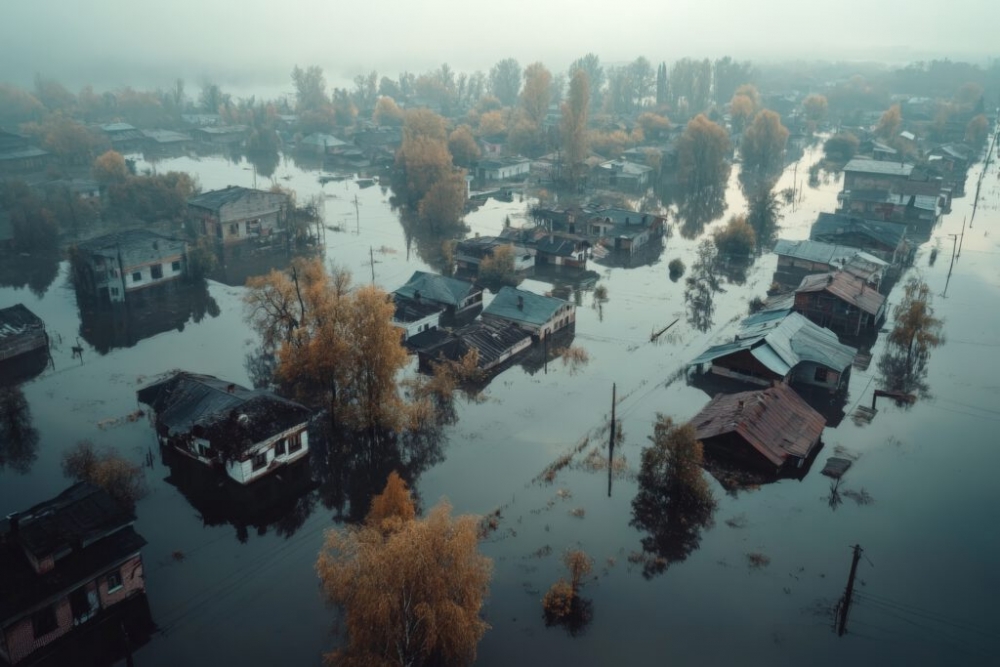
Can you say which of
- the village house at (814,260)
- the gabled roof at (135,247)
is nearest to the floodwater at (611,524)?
the gabled roof at (135,247)

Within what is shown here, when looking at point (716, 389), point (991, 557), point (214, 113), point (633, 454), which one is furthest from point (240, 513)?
point (214, 113)

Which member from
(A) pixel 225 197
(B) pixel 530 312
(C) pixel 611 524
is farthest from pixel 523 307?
(A) pixel 225 197

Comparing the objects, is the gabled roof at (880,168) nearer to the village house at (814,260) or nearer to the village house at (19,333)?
the village house at (814,260)

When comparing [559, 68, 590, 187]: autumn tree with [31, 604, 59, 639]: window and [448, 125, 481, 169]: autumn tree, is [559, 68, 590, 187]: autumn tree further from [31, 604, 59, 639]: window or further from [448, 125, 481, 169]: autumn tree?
[31, 604, 59, 639]: window

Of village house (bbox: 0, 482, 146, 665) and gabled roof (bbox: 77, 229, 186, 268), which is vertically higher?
gabled roof (bbox: 77, 229, 186, 268)

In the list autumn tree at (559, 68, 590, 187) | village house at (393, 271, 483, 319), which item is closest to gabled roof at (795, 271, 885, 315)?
village house at (393, 271, 483, 319)
